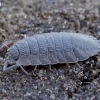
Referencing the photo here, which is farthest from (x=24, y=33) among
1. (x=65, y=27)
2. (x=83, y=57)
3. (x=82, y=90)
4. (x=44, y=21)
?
(x=82, y=90)

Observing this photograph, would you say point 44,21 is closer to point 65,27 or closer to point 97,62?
point 65,27

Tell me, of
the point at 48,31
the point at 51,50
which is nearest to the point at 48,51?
the point at 51,50

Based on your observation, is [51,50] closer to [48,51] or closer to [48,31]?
[48,51]

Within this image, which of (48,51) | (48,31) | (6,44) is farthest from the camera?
(48,31)

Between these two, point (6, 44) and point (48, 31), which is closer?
point (6, 44)

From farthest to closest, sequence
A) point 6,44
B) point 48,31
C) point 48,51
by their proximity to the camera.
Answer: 1. point 48,31
2. point 6,44
3. point 48,51

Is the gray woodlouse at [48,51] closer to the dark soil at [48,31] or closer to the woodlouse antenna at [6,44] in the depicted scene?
the dark soil at [48,31]

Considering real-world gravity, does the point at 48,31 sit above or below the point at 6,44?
above
